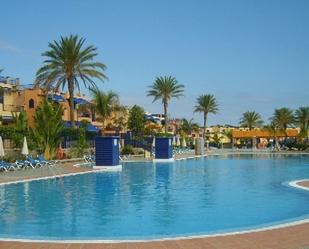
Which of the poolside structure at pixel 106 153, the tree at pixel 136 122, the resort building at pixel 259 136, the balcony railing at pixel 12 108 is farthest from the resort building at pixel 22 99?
the resort building at pixel 259 136

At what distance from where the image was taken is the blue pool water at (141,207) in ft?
34.4

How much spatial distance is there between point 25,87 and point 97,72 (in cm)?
1068

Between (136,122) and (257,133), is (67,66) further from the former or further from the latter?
(257,133)

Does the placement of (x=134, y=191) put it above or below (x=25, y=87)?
below

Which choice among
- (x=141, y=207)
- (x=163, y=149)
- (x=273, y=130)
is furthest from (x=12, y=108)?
(x=273, y=130)

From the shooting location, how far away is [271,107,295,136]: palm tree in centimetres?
8238

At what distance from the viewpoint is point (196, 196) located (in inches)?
642

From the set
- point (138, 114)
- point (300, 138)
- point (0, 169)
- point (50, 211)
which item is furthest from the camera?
point (300, 138)

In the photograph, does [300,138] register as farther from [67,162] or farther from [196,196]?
[196,196]

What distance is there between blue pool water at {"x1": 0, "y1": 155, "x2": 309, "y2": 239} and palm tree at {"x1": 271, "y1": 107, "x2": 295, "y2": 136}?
208 ft

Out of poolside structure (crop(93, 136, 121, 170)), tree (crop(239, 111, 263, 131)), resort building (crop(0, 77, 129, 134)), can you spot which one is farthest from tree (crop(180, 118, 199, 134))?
poolside structure (crop(93, 136, 121, 170))

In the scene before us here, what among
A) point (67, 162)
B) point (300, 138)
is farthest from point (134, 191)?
point (300, 138)

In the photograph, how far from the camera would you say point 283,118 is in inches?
3243

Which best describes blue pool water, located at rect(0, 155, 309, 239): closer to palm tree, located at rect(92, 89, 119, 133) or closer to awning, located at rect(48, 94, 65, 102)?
awning, located at rect(48, 94, 65, 102)
